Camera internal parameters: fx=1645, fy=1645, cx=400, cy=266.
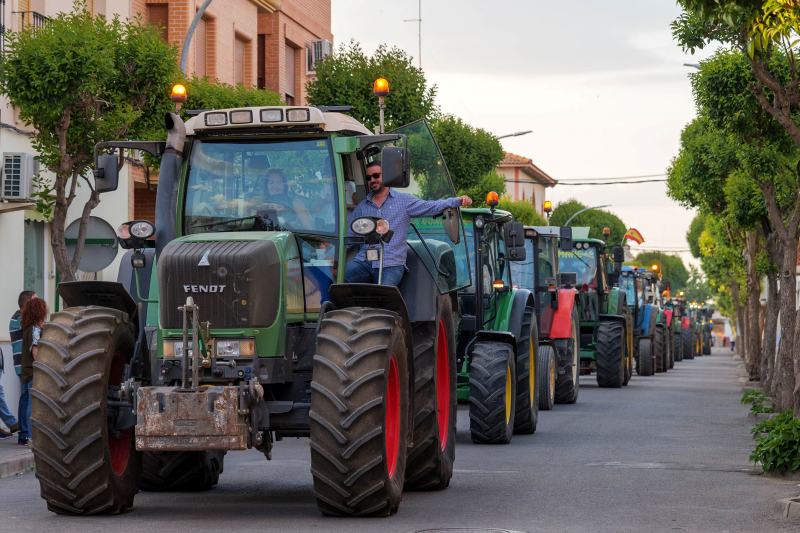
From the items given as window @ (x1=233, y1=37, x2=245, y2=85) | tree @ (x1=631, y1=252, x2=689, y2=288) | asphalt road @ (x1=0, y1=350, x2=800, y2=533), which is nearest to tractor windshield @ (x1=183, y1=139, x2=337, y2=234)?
asphalt road @ (x1=0, y1=350, x2=800, y2=533)

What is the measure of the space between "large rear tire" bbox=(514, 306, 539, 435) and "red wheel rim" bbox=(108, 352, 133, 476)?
8104mm

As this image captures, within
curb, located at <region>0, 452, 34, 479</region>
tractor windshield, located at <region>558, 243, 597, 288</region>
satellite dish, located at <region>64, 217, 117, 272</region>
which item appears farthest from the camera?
tractor windshield, located at <region>558, 243, 597, 288</region>

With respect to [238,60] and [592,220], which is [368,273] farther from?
[592,220]

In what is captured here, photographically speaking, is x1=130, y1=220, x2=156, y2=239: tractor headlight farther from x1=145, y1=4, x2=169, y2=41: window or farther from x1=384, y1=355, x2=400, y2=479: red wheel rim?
x1=145, y1=4, x2=169, y2=41: window

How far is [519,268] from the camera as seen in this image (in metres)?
25.5

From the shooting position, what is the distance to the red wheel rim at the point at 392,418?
428 inches

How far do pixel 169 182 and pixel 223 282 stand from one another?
1297mm

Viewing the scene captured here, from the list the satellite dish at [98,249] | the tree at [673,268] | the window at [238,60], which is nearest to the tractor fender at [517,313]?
the satellite dish at [98,249]

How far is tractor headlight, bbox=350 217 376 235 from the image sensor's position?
36.8ft

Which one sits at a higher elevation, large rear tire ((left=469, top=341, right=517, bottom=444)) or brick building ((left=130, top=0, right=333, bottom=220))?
brick building ((left=130, top=0, right=333, bottom=220))

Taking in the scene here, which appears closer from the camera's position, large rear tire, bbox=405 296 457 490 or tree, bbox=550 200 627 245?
large rear tire, bbox=405 296 457 490

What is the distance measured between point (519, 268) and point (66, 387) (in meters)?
15.5

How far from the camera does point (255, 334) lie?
10.7m

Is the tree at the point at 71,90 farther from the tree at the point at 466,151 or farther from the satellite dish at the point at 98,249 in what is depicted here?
the tree at the point at 466,151
